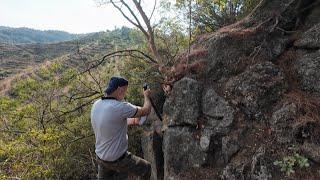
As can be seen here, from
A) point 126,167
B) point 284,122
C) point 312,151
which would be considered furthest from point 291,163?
point 126,167

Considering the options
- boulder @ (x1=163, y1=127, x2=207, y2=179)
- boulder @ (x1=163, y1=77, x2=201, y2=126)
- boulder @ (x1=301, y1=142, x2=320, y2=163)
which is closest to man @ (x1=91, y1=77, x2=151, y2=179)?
boulder @ (x1=163, y1=127, x2=207, y2=179)

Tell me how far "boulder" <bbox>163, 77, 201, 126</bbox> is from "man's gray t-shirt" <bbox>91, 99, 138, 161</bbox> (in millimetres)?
2484

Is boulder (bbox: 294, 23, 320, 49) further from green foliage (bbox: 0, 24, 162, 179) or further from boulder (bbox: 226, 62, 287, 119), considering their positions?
green foliage (bbox: 0, 24, 162, 179)

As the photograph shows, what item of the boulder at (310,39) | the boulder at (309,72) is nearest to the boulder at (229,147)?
the boulder at (309,72)

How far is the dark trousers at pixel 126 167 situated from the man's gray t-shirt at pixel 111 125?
5.4 inches

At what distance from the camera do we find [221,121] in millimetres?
8141

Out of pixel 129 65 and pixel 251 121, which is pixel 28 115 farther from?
pixel 251 121

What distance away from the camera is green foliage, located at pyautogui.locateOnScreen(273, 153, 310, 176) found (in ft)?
21.6

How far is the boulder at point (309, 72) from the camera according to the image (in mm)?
7735

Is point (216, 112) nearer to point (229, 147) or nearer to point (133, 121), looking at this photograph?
point (229, 147)

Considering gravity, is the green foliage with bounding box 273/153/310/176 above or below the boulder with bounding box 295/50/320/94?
below

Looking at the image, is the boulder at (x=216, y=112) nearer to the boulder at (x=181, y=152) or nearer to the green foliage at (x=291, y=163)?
the boulder at (x=181, y=152)

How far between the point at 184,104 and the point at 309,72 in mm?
2888

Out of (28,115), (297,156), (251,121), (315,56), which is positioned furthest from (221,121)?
(28,115)
